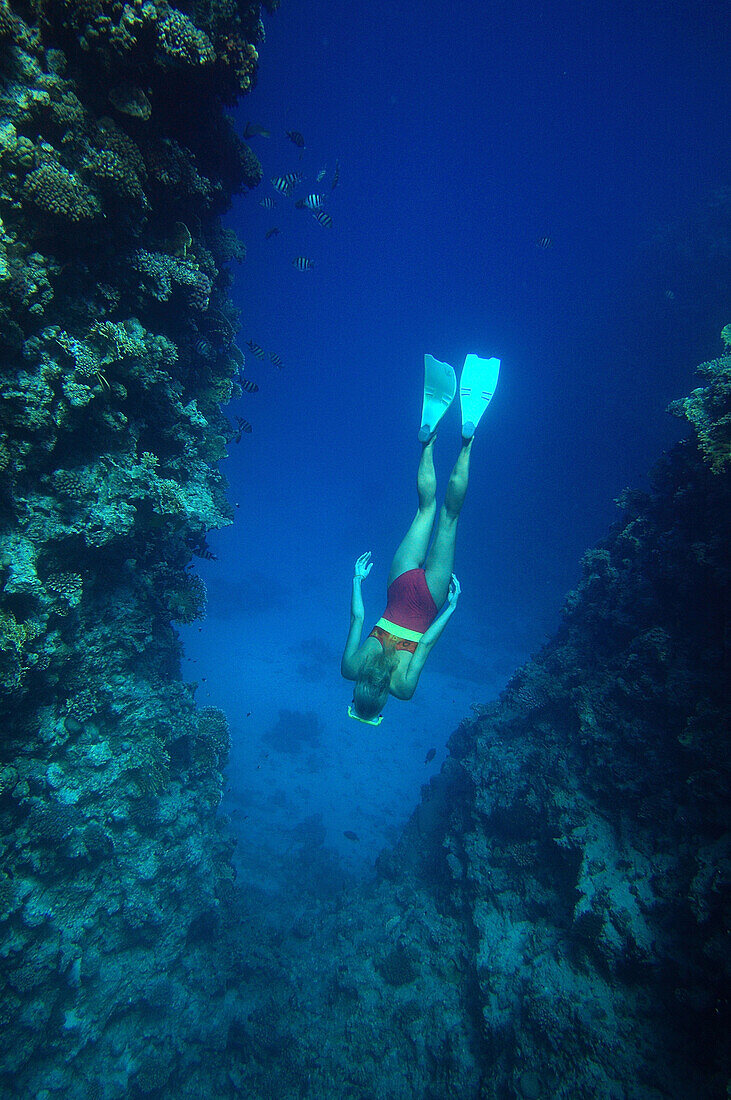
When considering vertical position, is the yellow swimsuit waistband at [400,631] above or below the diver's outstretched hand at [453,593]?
below

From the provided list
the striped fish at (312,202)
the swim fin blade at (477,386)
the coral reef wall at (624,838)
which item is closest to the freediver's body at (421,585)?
the swim fin blade at (477,386)

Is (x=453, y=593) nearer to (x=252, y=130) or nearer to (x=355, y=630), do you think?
(x=355, y=630)

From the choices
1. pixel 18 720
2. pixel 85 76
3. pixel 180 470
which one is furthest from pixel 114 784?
pixel 85 76

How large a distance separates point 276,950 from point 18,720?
6826 mm

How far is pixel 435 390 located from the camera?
6504 mm

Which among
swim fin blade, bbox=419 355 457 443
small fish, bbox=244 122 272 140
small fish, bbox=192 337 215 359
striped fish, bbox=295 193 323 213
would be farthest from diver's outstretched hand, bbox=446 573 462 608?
striped fish, bbox=295 193 323 213

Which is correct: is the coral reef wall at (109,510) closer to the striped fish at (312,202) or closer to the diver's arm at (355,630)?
the diver's arm at (355,630)

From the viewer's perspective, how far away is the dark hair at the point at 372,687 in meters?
4.80

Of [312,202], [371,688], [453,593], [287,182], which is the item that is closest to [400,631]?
[453,593]

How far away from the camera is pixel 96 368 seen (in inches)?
155

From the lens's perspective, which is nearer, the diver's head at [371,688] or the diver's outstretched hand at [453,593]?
the diver's head at [371,688]

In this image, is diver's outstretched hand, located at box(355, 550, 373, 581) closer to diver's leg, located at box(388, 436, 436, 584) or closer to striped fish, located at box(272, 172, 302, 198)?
diver's leg, located at box(388, 436, 436, 584)

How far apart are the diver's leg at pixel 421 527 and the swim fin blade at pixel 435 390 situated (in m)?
0.39

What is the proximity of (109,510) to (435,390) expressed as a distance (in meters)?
5.12
